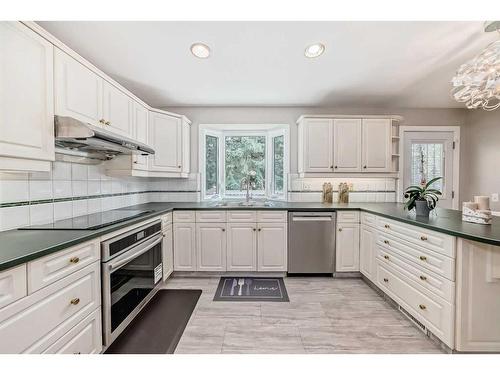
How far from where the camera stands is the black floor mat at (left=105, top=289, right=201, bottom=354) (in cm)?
174

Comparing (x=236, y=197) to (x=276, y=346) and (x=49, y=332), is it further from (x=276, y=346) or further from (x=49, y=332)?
(x=49, y=332)

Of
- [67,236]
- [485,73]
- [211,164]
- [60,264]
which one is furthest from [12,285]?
[485,73]

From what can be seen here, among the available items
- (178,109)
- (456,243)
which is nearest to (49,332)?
(456,243)

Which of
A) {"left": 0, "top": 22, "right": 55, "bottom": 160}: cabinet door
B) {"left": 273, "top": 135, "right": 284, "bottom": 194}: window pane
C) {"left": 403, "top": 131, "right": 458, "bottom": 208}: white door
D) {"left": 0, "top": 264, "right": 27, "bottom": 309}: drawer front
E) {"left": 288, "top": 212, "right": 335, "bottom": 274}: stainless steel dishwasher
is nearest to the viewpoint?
{"left": 0, "top": 264, "right": 27, "bottom": 309}: drawer front

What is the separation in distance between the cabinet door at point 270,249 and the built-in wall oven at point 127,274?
3.91 ft

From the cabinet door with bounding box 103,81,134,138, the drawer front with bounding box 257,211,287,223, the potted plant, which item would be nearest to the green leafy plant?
the potted plant

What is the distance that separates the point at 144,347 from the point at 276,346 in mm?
960

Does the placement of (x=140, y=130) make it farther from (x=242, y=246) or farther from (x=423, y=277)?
(x=423, y=277)

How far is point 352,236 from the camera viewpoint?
2.96 m

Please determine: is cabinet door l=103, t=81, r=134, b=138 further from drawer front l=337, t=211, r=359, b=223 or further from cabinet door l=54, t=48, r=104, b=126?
drawer front l=337, t=211, r=359, b=223

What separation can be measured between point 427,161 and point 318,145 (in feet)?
5.69

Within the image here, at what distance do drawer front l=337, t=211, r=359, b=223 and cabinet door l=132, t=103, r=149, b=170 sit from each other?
2393 millimetres

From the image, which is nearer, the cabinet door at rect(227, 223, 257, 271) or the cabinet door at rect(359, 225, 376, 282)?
the cabinet door at rect(359, 225, 376, 282)

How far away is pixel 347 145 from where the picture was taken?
323 cm
